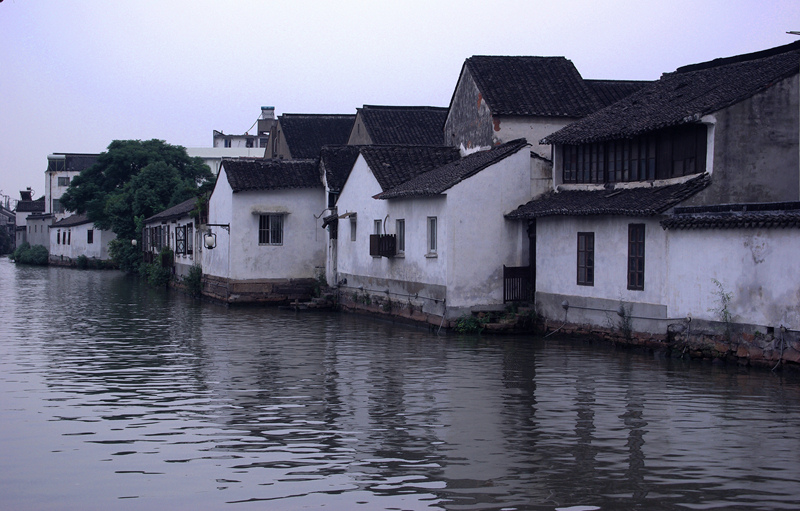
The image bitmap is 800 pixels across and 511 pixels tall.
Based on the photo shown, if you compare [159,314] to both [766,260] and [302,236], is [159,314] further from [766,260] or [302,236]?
[766,260]

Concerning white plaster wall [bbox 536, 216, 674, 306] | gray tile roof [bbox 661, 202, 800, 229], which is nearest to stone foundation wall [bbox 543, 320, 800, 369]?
white plaster wall [bbox 536, 216, 674, 306]

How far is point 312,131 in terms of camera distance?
51.2 m

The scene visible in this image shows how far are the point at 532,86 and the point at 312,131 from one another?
2328cm

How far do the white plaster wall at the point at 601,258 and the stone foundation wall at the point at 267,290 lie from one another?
12204 mm

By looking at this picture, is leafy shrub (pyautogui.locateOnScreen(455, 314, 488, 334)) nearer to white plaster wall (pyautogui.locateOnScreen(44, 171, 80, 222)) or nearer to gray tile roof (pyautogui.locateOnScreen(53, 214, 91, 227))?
gray tile roof (pyautogui.locateOnScreen(53, 214, 91, 227))

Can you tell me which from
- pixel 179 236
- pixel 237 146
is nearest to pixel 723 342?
pixel 179 236

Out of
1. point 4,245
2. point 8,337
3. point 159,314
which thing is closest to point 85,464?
A: point 8,337

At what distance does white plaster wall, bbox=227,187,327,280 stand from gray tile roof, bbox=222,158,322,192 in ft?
0.99

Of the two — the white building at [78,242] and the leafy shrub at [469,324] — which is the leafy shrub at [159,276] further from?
the leafy shrub at [469,324]

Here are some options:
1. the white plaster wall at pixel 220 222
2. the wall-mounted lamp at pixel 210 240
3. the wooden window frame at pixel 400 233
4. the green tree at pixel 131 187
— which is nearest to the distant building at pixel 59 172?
the green tree at pixel 131 187

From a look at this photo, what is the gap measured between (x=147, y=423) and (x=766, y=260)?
1088 centimetres

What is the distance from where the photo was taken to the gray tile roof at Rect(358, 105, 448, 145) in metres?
42.7

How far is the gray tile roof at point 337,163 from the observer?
32906 millimetres

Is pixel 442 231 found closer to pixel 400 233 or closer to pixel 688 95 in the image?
pixel 400 233
